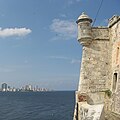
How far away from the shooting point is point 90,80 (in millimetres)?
20250

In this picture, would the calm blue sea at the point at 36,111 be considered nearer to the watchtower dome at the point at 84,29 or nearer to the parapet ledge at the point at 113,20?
the watchtower dome at the point at 84,29

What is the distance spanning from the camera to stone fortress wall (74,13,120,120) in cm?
1936

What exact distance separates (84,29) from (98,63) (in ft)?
9.40

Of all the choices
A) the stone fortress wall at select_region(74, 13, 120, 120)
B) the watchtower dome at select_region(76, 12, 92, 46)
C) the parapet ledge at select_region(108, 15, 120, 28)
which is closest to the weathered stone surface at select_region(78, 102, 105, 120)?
the stone fortress wall at select_region(74, 13, 120, 120)

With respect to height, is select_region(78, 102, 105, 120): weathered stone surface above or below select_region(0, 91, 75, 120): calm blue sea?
above

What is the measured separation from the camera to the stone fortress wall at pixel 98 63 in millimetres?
19359

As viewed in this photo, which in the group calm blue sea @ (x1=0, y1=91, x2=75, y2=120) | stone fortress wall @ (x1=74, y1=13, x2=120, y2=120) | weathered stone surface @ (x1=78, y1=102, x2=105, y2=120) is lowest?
calm blue sea @ (x1=0, y1=91, x2=75, y2=120)

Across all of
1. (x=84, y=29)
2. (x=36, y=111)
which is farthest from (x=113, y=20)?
(x=36, y=111)

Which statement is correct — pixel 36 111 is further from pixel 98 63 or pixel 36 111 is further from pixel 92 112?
pixel 92 112

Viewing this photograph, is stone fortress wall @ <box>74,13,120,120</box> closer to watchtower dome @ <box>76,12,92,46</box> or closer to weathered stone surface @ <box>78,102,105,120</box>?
watchtower dome @ <box>76,12,92,46</box>

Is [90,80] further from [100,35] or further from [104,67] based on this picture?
[100,35]

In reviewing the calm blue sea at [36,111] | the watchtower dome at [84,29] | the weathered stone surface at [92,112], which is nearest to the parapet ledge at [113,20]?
the watchtower dome at [84,29]

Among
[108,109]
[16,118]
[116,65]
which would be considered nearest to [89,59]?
[116,65]

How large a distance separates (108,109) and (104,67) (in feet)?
10.8
